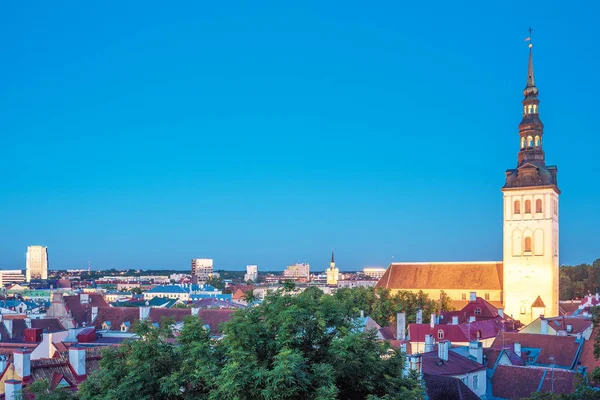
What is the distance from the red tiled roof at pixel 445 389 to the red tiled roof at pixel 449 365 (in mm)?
2686

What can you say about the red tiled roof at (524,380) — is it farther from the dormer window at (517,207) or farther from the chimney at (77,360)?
the dormer window at (517,207)

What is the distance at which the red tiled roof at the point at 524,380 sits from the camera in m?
35.4

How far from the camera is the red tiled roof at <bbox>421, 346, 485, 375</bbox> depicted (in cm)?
3542

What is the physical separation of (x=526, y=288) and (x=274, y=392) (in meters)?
84.6

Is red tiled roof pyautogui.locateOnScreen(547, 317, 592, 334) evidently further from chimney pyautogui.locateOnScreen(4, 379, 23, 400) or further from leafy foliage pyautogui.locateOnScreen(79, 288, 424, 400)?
chimney pyautogui.locateOnScreen(4, 379, 23, 400)

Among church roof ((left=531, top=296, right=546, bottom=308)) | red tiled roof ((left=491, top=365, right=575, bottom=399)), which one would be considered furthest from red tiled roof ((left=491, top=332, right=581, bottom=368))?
church roof ((left=531, top=296, right=546, bottom=308))

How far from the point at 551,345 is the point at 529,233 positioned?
47060 millimetres

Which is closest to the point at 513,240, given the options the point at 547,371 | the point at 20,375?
the point at 547,371

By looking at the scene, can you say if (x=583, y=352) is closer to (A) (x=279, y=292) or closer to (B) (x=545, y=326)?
(B) (x=545, y=326)

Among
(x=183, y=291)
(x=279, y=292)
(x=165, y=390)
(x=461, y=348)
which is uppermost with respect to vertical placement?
(x=279, y=292)

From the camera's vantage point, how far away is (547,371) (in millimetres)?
37062

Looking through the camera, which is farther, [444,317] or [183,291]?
[183,291]

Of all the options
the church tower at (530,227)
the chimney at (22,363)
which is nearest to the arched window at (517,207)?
the church tower at (530,227)

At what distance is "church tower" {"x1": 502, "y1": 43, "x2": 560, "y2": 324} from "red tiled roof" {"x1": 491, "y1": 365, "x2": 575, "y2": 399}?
54196 mm
